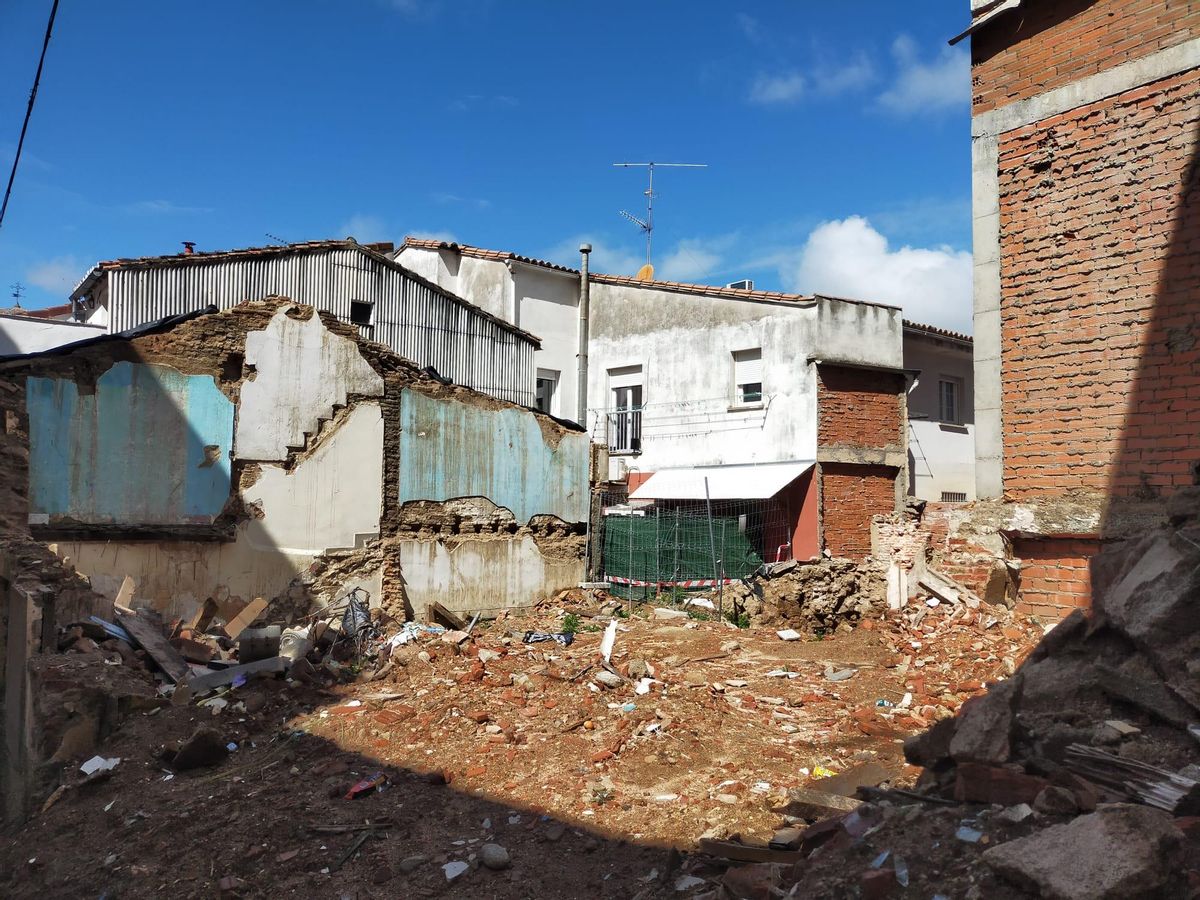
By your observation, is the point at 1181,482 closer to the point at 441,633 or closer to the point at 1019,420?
the point at 1019,420

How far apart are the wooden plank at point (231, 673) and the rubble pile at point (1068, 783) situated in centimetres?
555

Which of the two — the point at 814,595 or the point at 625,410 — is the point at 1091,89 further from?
the point at 625,410

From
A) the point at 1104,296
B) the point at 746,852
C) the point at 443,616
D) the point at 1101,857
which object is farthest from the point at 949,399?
the point at 1101,857

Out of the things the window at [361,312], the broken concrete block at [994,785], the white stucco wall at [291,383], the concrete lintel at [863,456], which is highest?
the window at [361,312]

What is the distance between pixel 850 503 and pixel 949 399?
5306 millimetres

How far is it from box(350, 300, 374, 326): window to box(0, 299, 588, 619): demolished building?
5463mm

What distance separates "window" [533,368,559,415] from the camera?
22.2m

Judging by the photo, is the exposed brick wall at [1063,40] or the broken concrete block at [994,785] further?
the exposed brick wall at [1063,40]

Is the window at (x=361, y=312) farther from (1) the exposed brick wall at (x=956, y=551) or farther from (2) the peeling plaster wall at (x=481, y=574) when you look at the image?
(1) the exposed brick wall at (x=956, y=551)

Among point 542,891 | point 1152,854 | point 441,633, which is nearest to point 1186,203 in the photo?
point 1152,854

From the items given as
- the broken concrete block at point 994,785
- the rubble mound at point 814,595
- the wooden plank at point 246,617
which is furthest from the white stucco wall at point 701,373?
the broken concrete block at point 994,785

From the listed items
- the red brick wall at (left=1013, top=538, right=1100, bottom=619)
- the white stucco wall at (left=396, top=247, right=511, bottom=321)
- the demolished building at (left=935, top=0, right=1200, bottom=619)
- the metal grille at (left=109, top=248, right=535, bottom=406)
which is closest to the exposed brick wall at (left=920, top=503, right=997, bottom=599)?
the demolished building at (left=935, top=0, right=1200, bottom=619)

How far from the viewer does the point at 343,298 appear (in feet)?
56.0

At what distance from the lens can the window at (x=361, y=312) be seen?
56.6ft
